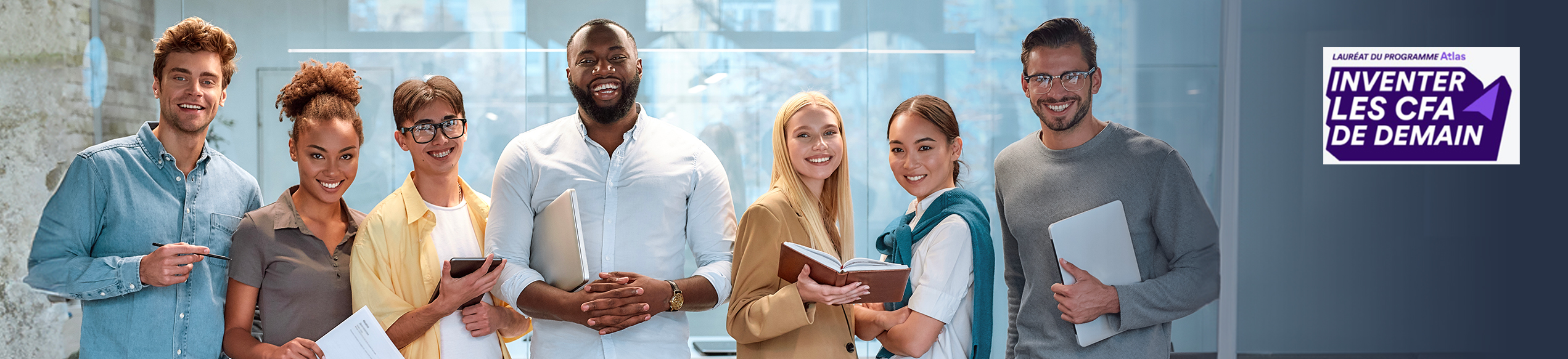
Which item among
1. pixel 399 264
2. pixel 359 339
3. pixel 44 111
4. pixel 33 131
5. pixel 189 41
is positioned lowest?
pixel 359 339

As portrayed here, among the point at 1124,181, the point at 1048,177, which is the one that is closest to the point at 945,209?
the point at 1048,177

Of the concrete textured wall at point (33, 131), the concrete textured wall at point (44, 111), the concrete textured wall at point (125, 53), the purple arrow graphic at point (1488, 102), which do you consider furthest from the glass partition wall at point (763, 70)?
the purple arrow graphic at point (1488, 102)

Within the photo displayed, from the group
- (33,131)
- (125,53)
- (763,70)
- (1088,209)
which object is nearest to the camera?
(1088,209)

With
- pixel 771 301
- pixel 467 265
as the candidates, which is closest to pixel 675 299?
pixel 771 301

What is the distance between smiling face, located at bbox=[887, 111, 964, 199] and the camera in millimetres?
2662

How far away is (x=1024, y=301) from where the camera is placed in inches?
110

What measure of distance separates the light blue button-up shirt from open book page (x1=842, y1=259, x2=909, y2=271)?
1.66ft

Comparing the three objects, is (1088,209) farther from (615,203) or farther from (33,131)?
(33,131)

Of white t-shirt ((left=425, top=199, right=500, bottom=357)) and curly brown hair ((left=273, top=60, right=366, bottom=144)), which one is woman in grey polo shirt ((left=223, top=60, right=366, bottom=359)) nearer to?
curly brown hair ((left=273, top=60, right=366, bottom=144))

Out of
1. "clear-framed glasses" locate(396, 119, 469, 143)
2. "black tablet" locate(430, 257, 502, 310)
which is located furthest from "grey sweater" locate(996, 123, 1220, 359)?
"clear-framed glasses" locate(396, 119, 469, 143)

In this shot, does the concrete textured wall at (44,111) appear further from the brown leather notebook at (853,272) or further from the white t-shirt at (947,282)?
the white t-shirt at (947,282)

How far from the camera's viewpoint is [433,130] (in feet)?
8.65

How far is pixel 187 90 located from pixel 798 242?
2030 mm

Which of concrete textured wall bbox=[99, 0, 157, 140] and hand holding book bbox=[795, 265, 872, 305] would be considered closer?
hand holding book bbox=[795, 265, 872, 305]
